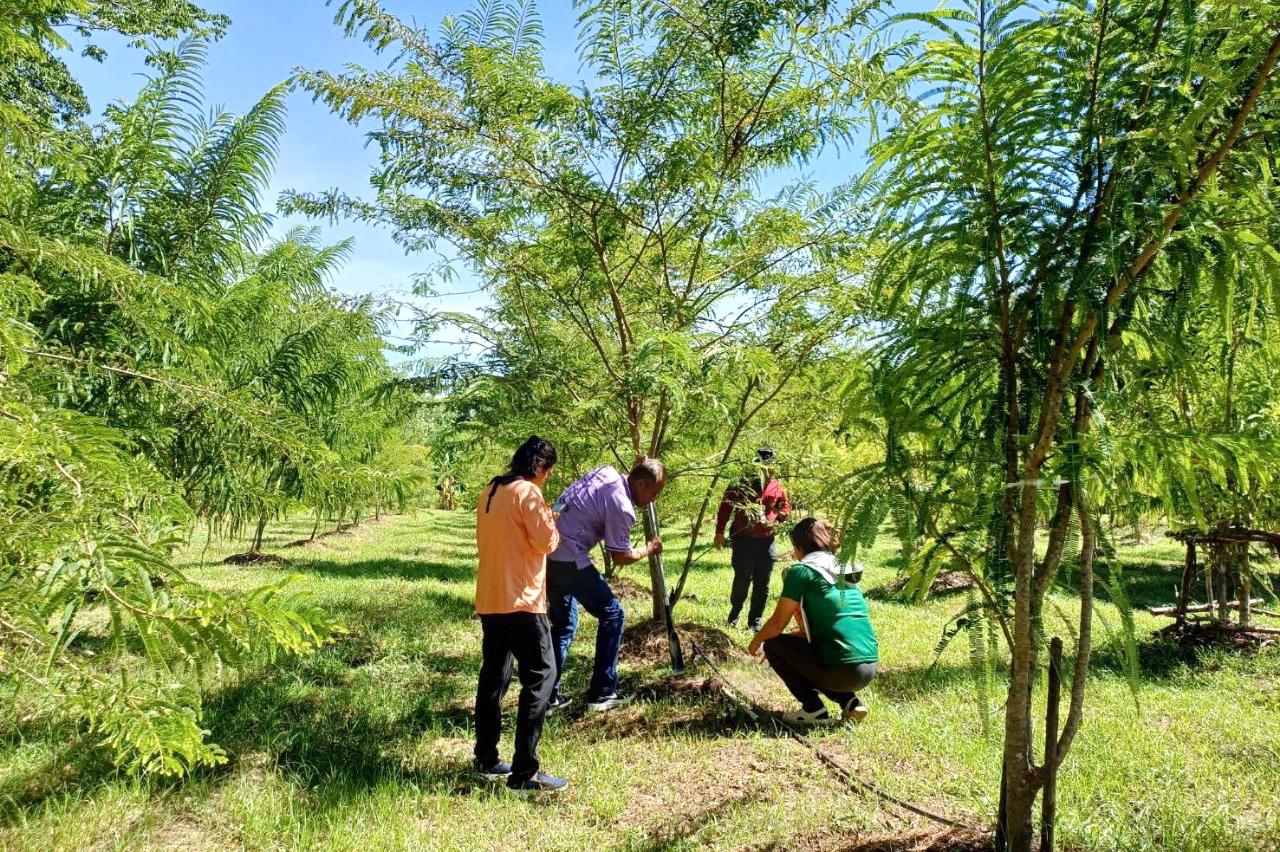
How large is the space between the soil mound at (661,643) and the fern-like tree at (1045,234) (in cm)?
389

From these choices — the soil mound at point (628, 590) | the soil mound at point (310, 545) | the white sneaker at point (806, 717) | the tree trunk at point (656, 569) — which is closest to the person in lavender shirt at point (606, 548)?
the tree trunk at point (656, 569)

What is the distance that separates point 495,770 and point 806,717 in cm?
199

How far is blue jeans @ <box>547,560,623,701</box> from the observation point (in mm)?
5043

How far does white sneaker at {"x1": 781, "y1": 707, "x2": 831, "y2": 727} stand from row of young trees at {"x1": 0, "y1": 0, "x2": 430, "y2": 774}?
3018 millimetres

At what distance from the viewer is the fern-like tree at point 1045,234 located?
1.94m

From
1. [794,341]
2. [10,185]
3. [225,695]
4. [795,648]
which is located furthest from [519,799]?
[794,341]

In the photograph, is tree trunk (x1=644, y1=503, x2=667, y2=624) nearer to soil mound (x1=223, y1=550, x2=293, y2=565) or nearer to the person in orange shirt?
the person in orange shirt

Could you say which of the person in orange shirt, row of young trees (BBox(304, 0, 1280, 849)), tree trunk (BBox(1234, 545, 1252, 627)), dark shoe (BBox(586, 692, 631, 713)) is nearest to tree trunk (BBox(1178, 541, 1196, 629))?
tree trunk (BBox(1234, 545, 1252, 627))

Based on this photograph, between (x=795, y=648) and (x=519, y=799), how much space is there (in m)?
2.02

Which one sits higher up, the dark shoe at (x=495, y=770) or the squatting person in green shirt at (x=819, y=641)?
the squatting person in green shirt at (x=819, y=641)

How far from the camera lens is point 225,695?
5016 millimetres

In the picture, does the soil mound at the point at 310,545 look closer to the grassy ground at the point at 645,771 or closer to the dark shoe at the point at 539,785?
the grassy ground at the point at 645,771

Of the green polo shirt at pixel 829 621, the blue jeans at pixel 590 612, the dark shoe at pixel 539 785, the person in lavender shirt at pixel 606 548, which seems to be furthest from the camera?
the blue jeans at pixel 590 612

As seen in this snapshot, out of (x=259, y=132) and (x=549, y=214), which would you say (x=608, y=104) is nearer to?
(x=549, y=214)
